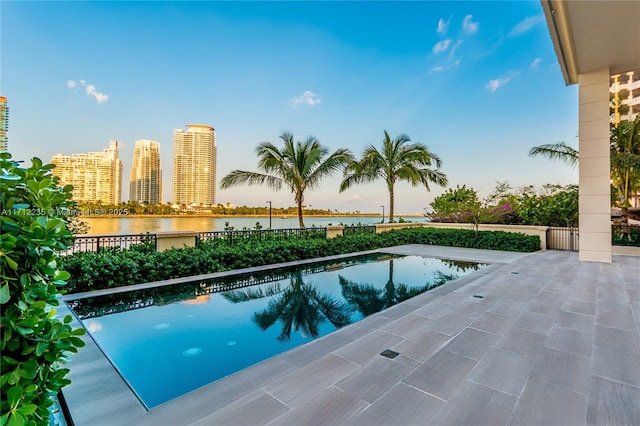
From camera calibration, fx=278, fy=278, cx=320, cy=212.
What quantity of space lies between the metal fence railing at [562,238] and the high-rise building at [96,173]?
15.1 m

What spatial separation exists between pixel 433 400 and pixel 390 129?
12617mm

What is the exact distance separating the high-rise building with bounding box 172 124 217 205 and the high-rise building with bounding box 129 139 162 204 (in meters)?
0.86

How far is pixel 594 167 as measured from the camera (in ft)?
24.3

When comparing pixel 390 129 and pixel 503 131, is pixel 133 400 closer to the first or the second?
A: pixel 390 129

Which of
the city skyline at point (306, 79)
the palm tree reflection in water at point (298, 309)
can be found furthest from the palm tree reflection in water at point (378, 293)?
the city skyline at point (306, 79)

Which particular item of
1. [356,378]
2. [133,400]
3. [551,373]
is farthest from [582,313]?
[133,400]

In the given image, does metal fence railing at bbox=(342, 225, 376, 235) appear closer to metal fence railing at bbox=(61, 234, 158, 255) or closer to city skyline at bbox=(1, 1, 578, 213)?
city skyline at bbox=(1, 1, 578, 213)

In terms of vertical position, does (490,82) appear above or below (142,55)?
above

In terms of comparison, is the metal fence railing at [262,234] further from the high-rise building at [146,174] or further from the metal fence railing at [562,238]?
the metal fence railing at [562,238]

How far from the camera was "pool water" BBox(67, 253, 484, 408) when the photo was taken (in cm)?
267

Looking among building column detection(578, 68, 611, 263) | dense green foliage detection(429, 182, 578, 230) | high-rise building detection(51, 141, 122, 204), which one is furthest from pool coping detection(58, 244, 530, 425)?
dense green foliage detection(429, 182, 578, 230)

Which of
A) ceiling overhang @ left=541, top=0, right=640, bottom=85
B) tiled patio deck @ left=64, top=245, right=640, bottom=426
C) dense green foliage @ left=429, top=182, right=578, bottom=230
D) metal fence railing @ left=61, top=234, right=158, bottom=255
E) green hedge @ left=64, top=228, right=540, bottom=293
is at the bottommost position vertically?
tiled patio deck @ left=64, top=245, right=640, bottom=426

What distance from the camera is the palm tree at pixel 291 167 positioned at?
10.3 metres

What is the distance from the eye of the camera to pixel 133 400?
6.92 feet
